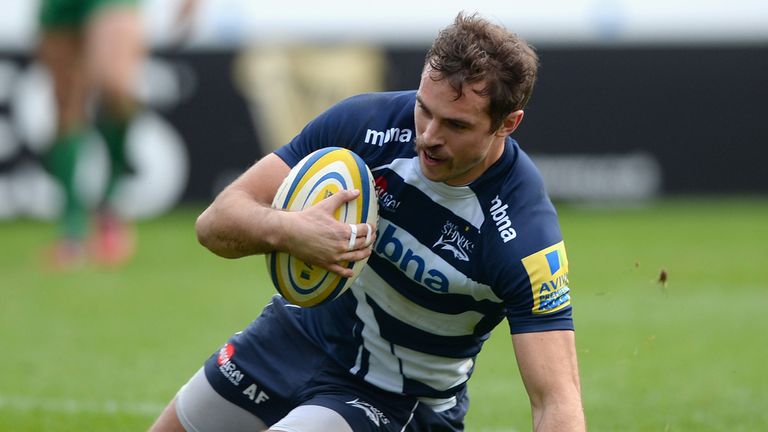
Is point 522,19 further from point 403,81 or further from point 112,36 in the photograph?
point 112,36

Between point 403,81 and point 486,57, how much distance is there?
1019 cm

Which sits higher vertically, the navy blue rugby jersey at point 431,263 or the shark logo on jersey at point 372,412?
the navy blue rugby jersey at point 431,263

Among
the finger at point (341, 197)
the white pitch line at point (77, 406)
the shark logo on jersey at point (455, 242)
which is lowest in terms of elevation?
the white pitch line at point (77, 406)

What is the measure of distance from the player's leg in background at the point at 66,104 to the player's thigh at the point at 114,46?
0.38m

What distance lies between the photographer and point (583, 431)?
378 centimetres

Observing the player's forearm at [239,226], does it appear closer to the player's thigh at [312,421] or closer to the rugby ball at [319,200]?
the rugby ball at [319,200]

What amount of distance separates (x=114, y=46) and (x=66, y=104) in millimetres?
800

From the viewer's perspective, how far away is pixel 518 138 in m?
13.8

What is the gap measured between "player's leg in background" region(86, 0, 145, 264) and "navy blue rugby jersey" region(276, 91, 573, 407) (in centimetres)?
567

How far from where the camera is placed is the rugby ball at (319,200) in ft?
→ 12.7

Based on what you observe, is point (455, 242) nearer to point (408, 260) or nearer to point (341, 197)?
point (408, 260)

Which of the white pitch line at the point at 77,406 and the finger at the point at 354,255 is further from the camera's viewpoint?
the white pitch line at the point at 77,406

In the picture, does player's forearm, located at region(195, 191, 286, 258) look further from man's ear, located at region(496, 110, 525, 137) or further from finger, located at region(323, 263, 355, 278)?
man's ear, located at region(496, 110, 525, 137)

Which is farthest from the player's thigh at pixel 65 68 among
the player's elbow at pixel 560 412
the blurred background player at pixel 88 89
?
the player's elbow at pixel 560 412
